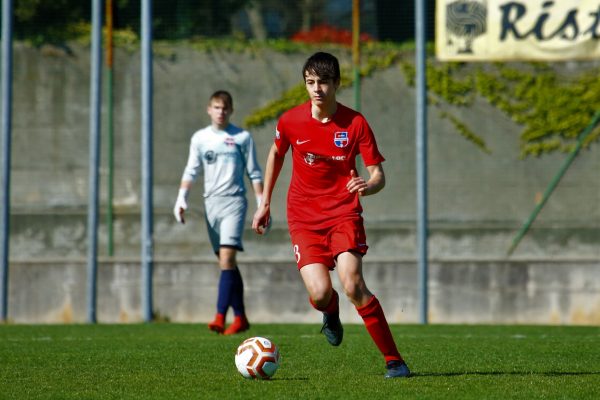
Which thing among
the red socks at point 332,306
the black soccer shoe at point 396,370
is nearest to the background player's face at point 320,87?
the red socks at point 332,306

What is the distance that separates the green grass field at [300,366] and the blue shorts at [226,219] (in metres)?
0.86

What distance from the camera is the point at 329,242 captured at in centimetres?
705

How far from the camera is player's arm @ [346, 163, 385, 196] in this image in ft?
21.3

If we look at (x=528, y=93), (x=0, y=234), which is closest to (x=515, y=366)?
(x=0, y=234)

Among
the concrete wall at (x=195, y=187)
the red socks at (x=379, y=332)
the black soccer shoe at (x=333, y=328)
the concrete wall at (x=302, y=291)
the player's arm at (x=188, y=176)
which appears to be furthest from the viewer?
the concrete wall at (x=195, y=187)

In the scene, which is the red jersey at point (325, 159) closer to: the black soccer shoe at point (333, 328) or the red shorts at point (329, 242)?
the red shorts at point (329, 242)

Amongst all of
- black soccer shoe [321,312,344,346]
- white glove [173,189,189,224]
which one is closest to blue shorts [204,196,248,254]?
white glove [173,189,189,224]

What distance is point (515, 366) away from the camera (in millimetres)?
7527

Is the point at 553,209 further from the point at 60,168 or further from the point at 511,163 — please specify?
the point at 60,168

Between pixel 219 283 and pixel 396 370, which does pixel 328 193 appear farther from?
pixel 219 283

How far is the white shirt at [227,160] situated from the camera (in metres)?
10.9

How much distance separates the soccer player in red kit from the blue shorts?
3470mm

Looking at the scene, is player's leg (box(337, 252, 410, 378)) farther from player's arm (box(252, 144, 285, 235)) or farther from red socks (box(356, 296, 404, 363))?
player's arm (box(252, 144, 285, 235))

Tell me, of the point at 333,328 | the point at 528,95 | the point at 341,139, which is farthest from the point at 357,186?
the point at 528,95
